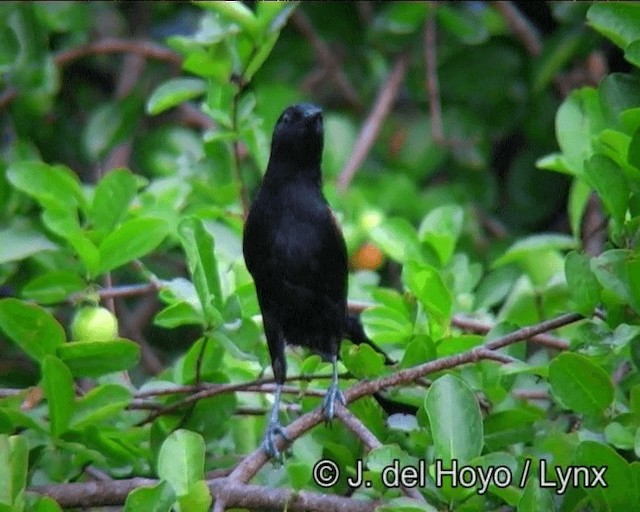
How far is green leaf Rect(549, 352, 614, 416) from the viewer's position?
2.11 m

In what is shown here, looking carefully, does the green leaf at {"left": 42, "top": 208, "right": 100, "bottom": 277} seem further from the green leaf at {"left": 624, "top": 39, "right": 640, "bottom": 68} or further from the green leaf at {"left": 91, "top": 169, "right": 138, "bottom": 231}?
the green leaf at {"left": 624, "top": 39, "right": 640, "bottom": 68}

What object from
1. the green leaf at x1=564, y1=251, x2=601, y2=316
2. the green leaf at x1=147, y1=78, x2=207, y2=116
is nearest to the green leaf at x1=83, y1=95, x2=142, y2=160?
the green leaf at x1=147, y1=78, x2=207, y2=116

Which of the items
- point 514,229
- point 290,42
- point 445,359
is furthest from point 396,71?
point 445,359

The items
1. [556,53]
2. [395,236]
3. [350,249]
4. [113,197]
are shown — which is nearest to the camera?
[113,197]

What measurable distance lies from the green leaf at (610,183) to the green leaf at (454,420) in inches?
19.0

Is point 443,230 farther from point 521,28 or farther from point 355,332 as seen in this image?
point 521,28

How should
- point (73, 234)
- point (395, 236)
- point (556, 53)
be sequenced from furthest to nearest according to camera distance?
point (556, 53) → point (395, 236) → point (73, 234)

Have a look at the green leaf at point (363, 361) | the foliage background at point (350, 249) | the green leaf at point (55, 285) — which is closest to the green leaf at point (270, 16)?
the foliage background at point (350, 249)

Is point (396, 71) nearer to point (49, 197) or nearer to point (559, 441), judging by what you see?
point (49, 197)

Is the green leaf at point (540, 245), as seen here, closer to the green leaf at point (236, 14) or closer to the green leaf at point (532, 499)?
the green leaf at point (236, 14)

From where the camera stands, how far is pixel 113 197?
2.61m

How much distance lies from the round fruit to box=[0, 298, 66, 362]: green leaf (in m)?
1.55

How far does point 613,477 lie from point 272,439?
65cm

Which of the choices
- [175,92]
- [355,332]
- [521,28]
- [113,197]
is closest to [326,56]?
[521,28]
